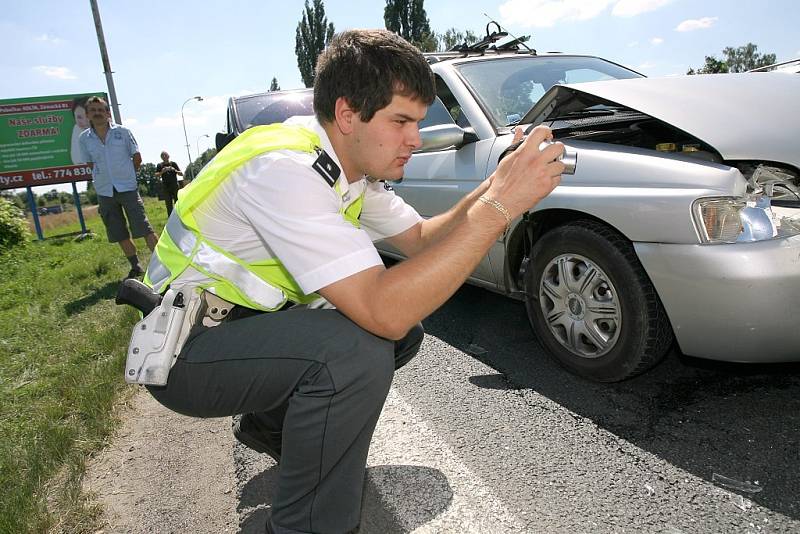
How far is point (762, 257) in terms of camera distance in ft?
6.17

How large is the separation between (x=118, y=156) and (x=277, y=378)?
17.1 feet

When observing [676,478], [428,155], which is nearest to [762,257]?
[676,478]

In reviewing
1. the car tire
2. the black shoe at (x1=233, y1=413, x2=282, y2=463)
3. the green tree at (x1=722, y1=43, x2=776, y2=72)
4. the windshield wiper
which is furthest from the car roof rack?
the green tree at (x1=722, y1=43, x2=776, y2=72)

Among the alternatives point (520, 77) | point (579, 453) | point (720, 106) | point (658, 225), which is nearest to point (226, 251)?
point (579, 453)

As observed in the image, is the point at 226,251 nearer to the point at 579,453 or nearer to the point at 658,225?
the point at 579,453

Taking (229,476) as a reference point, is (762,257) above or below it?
above

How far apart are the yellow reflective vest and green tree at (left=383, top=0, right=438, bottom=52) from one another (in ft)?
125

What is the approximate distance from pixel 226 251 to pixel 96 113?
515cm

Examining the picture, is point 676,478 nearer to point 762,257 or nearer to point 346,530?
point 762,257

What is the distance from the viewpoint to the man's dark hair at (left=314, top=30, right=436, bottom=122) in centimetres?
152

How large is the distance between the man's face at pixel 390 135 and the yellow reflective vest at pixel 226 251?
119 millimetres

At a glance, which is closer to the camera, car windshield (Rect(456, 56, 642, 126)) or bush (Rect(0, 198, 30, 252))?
car windshield (Rect(456, 56, 642, 126))

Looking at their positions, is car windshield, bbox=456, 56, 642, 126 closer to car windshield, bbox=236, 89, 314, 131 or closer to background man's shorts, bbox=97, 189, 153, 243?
car windshield, bbox=236, 89, 314, 131

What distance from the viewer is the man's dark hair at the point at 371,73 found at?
1.52m
